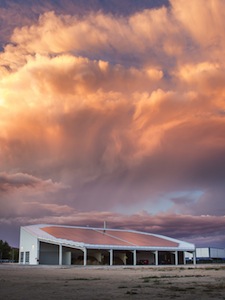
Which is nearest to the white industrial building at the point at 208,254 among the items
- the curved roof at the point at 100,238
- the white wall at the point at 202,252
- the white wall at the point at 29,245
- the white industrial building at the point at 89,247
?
the white wall at the point at 202,252

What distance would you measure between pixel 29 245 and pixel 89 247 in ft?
51.9

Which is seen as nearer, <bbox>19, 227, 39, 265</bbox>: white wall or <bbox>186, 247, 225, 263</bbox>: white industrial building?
<bbox>19, 227, 39, 265</bbox>: white wall

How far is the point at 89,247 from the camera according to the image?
78812 millimetres

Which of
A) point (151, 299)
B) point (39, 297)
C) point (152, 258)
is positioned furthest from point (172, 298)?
point (152, 258)

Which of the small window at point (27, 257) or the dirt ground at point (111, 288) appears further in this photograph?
the small window at point (27, 257)

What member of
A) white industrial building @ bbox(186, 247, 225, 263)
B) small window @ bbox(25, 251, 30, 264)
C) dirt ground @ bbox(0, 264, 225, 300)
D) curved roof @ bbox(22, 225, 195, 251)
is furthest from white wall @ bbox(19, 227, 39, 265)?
white industrial building @ bbox(186, 247, 225, 263)

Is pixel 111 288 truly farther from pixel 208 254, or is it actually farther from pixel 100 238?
pixel 208 254

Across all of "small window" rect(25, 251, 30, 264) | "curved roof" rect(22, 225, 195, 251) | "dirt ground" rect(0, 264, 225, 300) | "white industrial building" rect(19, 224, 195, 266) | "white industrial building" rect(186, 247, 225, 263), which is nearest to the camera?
"dirt ground" rect(0, 264, 225, 300)

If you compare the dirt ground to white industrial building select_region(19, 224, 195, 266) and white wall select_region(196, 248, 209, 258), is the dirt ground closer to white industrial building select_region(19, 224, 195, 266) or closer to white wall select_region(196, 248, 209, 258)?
white industrial building select_region(19, 224, 195, 266)

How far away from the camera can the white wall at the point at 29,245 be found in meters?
82.4

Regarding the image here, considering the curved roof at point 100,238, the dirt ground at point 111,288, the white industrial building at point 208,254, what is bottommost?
the white industrial building at point 208,254

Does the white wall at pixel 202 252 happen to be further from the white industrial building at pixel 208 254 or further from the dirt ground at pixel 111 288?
the dirt ground at pixel 111 288

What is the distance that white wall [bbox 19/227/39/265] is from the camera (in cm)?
8244

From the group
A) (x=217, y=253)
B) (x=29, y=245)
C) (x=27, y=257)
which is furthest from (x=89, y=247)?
(x=217, y=253)
